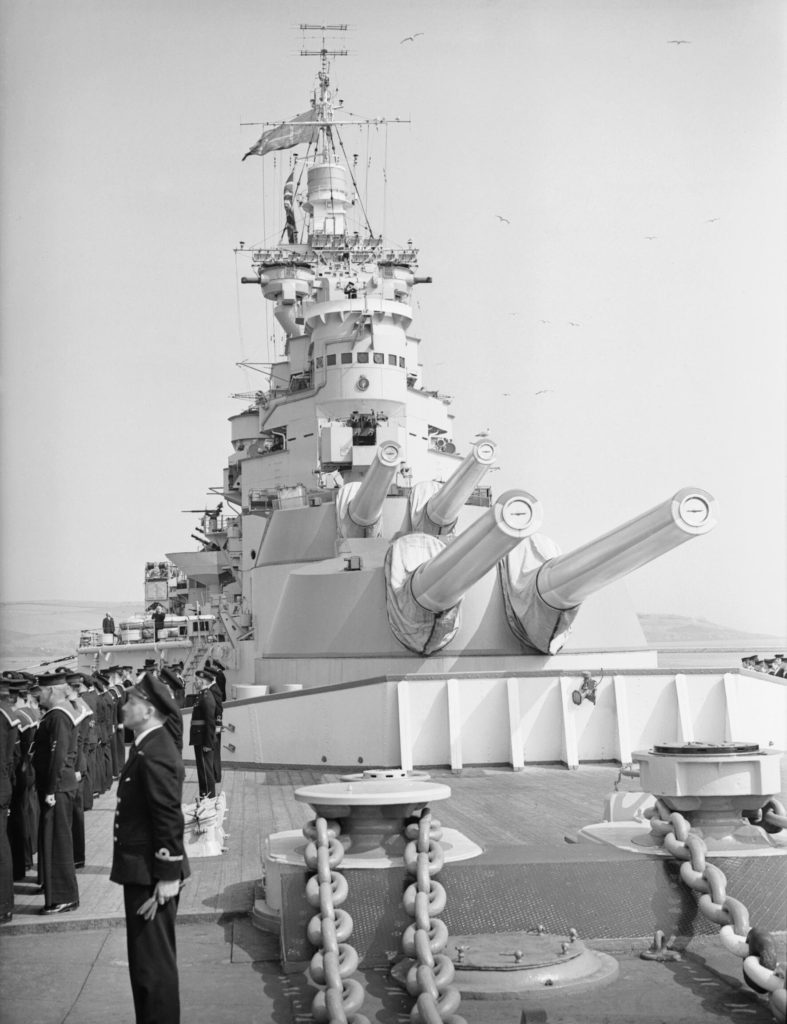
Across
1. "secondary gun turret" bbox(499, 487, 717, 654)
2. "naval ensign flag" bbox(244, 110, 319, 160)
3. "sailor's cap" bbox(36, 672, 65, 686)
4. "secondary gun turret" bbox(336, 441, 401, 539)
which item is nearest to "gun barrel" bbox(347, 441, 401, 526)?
"secondary gun turret" bbox(336, 441, 401, 539)

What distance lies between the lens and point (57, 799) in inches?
230

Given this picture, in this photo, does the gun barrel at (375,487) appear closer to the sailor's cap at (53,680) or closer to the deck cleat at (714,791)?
the sailor's cap at (53,680)

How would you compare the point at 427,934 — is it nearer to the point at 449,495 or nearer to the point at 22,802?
the point at 22,802

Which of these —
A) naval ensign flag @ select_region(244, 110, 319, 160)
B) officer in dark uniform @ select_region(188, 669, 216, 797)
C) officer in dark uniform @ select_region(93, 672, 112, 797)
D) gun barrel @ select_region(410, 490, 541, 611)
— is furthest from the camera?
naval ensign flag @ select_region(244, 110, 319, 160)

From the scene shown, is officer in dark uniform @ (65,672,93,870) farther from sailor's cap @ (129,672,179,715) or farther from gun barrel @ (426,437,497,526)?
gun barrel @ (426,437,497,526)

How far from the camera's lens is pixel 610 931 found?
14.3 ft

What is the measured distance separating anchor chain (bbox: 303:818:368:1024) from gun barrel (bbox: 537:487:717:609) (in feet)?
12.9

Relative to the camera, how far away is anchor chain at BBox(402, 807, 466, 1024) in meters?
3.35

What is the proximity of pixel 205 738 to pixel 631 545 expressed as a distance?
12.0 feet

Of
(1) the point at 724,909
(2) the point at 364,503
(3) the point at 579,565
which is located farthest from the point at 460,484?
(1) the point at 724,909

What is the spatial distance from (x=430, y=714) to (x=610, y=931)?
5.53 m

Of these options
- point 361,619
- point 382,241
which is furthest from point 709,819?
point 382,241

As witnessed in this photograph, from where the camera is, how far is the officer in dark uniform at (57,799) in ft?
17.7

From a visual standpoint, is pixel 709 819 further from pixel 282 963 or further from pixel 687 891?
pixel 282 963
